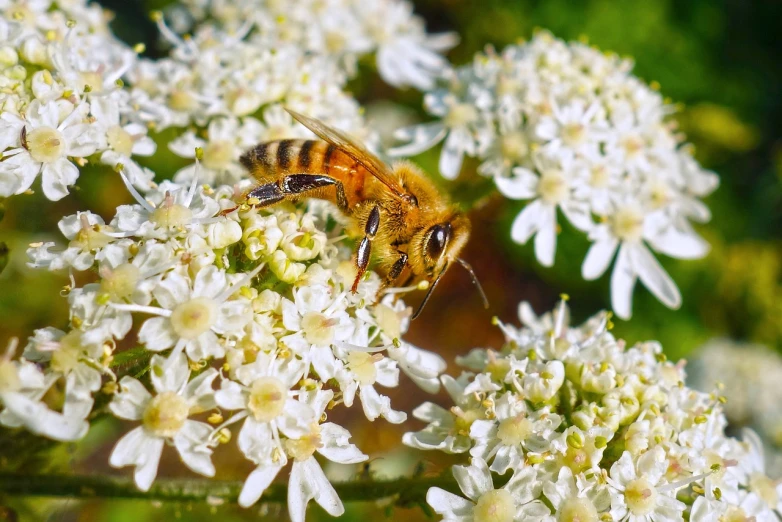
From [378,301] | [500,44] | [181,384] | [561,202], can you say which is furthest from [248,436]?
[500,44]

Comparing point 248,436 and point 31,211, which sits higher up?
point 248,436

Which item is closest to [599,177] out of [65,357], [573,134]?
[573,134]

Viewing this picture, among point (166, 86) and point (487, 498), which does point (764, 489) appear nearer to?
Answer: point (487, 498)

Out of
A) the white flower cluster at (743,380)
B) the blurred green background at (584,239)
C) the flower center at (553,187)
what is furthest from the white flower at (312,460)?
the white flower cluster at (743,380)

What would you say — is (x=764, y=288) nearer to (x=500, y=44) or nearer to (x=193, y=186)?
(x=500, y=44)

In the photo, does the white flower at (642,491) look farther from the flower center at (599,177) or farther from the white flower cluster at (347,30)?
the white flower cluster at (347,30)

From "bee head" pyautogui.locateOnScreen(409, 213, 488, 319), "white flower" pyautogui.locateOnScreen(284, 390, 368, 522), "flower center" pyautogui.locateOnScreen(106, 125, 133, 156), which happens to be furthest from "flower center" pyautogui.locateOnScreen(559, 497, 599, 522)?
"flower center" pyautogui.locateOnScreen(106, 125, 133, 156)

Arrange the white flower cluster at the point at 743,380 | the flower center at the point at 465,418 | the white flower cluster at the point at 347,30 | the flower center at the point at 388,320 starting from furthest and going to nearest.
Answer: the white flower cluster at the point at 743,380, the white flower cluster at the point at 347,30, the flower center at the point at 388,320, the flower center at the point at 465,418
